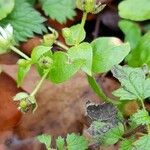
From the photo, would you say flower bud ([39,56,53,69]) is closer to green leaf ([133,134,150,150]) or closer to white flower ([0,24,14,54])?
white flower ([0,24,14,54])

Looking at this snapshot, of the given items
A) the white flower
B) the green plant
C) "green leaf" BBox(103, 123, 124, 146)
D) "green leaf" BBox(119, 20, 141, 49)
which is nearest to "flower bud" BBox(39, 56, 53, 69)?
the green plant

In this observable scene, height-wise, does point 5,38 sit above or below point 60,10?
above

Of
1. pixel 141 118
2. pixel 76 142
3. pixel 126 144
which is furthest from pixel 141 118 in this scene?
pixel 76 142

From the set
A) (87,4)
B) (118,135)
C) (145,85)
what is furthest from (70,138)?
(87,4)

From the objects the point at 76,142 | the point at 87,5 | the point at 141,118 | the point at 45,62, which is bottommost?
the point at 76,142

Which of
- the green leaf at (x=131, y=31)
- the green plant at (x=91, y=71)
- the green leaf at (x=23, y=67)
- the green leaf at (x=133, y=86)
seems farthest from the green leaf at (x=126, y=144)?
the green leaf at (x=131, y=31)

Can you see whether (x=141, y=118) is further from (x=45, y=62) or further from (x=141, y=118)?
(x=45, y=62)
